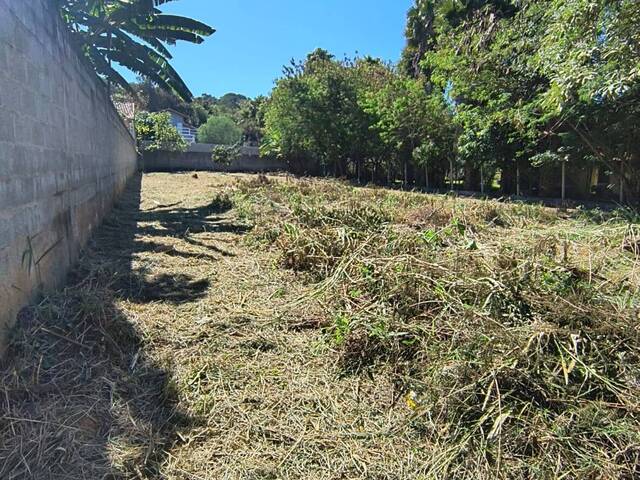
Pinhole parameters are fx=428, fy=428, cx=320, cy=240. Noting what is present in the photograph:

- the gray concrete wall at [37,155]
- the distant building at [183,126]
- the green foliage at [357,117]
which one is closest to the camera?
the gray concrete wall at [37,155]

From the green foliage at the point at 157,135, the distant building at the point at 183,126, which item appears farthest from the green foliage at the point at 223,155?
the distant building at the point at 183,126

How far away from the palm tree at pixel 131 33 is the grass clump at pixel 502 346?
1031 cm

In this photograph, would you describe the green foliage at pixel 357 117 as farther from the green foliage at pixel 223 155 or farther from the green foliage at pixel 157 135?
the green foliage at pixel 157 135

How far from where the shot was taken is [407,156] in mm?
18547

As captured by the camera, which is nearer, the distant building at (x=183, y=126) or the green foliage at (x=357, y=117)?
the green foliage at (x=357, y=117)

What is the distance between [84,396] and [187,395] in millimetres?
546

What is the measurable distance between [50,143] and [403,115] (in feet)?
47.6

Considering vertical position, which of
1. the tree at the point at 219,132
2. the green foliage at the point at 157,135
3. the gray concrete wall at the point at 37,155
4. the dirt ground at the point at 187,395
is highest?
the tree at the point at 219,132

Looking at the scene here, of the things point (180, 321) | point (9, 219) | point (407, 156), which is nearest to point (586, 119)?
point (407, 156)

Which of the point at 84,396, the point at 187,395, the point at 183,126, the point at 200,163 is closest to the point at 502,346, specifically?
the point at 187,395

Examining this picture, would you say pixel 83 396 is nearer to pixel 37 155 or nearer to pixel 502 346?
pixel 37 155

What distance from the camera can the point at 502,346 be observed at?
7.82 feet

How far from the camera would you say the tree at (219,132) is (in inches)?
1895

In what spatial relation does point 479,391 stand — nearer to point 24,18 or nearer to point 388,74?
point 24,18
